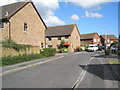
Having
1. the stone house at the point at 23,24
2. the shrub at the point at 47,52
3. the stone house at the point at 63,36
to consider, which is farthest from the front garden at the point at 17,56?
the stone house at the point at 63,36

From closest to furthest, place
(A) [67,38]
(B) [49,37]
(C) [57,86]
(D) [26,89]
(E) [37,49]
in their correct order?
(D) [26,89], (C) [57,86], (E) [37,49], (A) [67,38], (B) [49,37]

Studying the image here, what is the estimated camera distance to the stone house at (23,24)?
21734mm

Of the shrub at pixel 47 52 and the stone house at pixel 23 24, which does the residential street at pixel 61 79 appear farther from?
the stone house at pixel 23 24

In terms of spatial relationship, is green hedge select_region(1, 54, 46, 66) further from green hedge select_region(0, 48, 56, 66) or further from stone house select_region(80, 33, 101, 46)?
stone house select_region(80, 33, 101, 46)

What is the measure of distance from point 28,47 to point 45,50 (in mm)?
4104

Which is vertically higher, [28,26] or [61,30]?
[61,30]

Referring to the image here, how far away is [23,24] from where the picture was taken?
23797 millimetres

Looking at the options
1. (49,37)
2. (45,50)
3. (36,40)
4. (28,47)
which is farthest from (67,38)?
(28,47)

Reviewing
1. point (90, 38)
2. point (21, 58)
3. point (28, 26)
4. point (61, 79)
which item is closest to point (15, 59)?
point (21, 58)

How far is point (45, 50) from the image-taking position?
21984 mm

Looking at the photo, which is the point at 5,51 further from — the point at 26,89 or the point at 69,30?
the point at 69,30

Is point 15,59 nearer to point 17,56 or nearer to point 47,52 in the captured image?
point 17,56

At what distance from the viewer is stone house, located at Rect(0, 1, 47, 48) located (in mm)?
21734

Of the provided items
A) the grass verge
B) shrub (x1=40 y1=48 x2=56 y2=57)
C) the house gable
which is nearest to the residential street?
the grass verge
